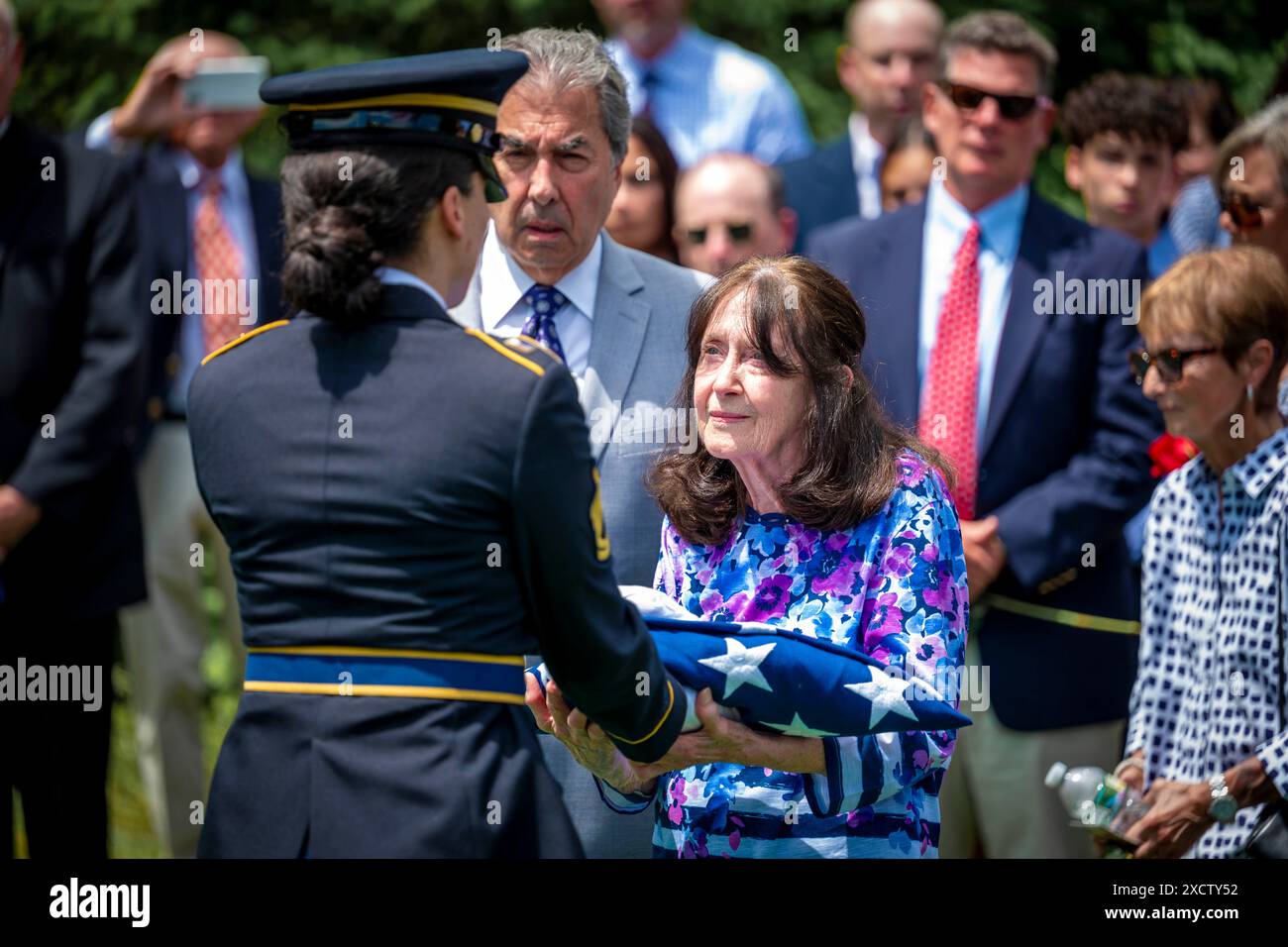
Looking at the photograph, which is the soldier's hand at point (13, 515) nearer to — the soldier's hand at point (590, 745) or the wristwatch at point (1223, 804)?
the soldier's hand at point (590, 745)

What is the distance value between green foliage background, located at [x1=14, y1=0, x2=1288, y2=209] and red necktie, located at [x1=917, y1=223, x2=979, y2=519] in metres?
4.30

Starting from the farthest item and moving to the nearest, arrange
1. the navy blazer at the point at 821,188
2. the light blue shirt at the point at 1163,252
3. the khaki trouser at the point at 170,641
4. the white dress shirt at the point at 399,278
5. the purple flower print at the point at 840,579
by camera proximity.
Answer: the navy blazer at the point at 821,188
the light blue shirt at the point at 1163,252
the khaki trouser at the point at 170,641
the purple flower print at the point at 840,579
the white dress shirt at the point at 399,278

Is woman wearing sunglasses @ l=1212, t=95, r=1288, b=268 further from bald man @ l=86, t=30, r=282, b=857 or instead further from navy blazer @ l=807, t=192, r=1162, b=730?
bald man @ l=86, t=30, r=282, b=857

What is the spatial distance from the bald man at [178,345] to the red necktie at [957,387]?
8.34 feet

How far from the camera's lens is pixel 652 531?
13.5ft

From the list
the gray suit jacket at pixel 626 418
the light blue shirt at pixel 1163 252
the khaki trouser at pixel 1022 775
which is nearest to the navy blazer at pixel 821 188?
the light blue shirt at pixel 1163 252

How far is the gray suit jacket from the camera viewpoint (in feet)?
13.1

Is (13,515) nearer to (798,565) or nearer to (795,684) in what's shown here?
(798,565)

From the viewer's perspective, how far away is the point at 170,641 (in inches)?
266

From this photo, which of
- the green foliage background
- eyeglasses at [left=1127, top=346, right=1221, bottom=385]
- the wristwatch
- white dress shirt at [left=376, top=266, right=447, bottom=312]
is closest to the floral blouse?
white dress shirt at [left=376, top=266, right=447, bottom=312]

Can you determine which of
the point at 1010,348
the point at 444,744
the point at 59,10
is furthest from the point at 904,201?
the point at 59,10

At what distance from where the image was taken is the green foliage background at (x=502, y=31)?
9.50 meters

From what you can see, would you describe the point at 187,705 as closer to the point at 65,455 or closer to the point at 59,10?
the point at 65,455

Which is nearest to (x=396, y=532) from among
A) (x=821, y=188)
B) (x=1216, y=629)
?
(x=1216, y=629)
